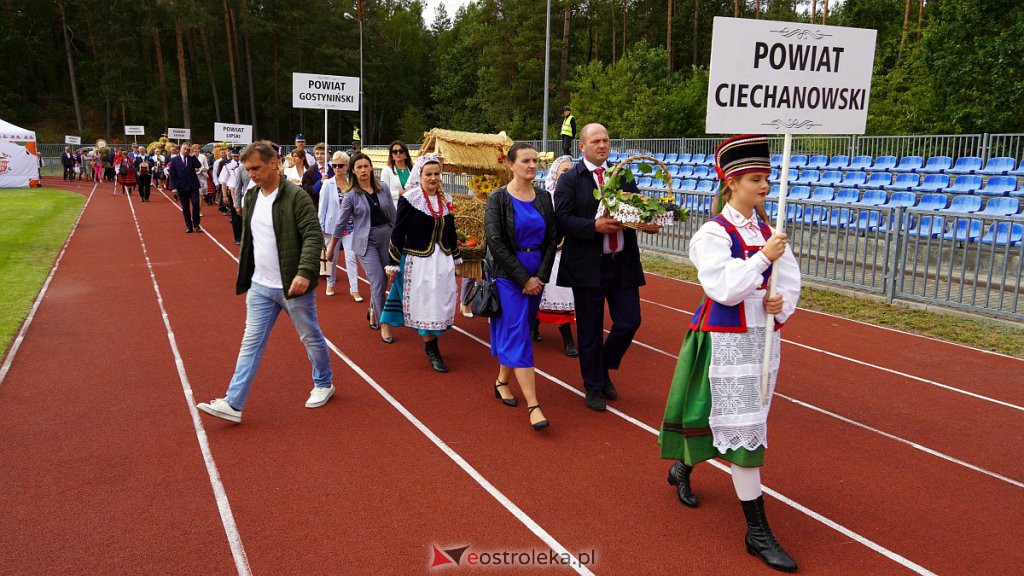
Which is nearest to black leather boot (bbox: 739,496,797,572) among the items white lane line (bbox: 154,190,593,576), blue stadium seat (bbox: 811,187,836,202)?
white lane line (bbox: 154,190,593,576)

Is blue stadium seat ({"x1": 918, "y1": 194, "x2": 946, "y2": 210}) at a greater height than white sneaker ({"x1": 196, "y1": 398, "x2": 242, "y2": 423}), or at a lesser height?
greater

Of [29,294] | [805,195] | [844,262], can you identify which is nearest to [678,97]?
[805,195]

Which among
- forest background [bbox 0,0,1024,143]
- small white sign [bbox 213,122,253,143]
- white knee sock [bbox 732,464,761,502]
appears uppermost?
forest background [bbox 0,0,1024,143]

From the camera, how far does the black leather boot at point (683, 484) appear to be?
426cm

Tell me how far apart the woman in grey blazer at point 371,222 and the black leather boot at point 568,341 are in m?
1.92

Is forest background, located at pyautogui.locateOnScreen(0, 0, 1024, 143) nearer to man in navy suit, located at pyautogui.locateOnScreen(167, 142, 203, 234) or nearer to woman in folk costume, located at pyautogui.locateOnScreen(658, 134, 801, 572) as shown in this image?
man in navy suit, located at pyautogui.locateOnScreen(167, 142, 203, 234)

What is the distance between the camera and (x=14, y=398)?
6105mm

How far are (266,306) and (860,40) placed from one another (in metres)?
4.46

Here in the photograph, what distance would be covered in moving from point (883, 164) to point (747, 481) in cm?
1552

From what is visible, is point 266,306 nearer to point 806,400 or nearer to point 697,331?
point 697,331

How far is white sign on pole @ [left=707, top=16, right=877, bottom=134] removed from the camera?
Result: 13.0ft

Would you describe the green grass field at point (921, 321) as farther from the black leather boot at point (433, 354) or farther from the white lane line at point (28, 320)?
the white lane line at point (28, 320)

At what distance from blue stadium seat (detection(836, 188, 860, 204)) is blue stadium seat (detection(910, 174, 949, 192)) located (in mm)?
1085

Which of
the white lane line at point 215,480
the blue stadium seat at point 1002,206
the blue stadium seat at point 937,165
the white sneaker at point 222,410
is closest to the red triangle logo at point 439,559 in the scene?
the white lane line at point 215,480
